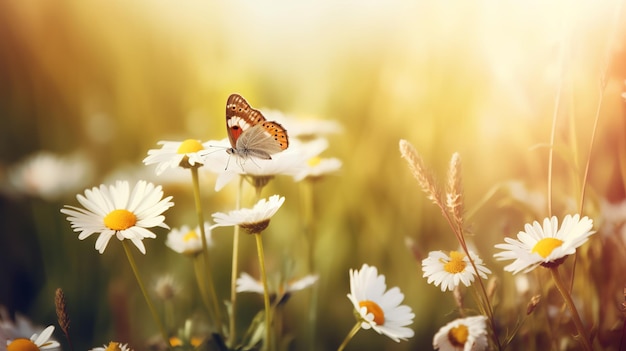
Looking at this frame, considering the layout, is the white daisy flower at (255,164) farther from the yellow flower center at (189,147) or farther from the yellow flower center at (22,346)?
the yellow flower center at (22,346)

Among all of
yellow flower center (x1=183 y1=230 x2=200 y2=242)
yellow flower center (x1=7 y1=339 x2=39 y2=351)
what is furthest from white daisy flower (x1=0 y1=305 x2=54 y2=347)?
yellow flower center (x1=183 y1=230 x2=200 y2=242)

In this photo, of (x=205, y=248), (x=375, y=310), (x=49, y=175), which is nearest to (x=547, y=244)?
(x=375, y=310)

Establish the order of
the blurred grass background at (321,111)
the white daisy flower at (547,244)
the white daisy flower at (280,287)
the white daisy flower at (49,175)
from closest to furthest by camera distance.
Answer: the white daisy flower at (547,244), the white daisy flower at (280,287), the blurred grass background at (321,111), the white daisy flower at (49,175)

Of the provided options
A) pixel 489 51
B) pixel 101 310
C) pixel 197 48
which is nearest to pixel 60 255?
pixel 101 310

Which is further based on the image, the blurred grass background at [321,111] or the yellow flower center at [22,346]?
the blurred grass background at [321,111]

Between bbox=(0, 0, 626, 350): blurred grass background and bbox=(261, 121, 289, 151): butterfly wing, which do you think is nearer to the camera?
bbox=(261, 121, 289, 151): butterfly wing

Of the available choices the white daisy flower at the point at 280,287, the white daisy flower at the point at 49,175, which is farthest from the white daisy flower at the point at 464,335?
the white daisy flower at the point at 49,175

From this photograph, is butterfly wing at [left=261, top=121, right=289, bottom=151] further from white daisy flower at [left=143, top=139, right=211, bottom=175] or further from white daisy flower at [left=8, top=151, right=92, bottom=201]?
white daisy flower at [left=8, top=151, right=92, bottom=201]
